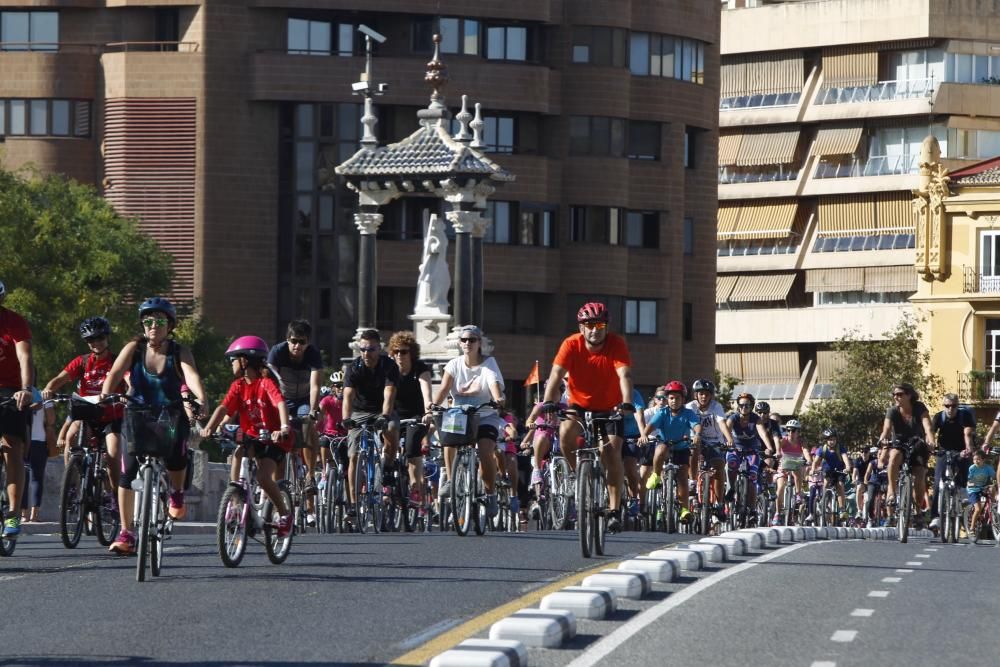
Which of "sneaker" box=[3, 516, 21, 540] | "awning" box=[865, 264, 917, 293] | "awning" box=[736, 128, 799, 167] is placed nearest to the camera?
"sneaker" box=[3, 516, 21, 540]

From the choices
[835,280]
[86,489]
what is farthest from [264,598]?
[835,280]

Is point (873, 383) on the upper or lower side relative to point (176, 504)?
upper

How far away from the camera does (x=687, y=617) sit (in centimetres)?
1419

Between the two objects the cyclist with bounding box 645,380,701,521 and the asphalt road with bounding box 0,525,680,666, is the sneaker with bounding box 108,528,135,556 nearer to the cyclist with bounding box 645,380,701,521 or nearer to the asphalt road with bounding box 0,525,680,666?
the asphalt road with bounding box 0,525,680,666

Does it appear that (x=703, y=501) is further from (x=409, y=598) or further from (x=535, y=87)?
(x=535, y=87)

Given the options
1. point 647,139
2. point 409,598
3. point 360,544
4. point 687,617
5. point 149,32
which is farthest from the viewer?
point 647,139

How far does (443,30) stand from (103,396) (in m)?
59.2

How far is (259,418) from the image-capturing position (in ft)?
58.4

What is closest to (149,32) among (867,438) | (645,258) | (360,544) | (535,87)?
(535,87)

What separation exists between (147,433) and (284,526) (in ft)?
5.51

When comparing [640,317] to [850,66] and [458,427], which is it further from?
[458,427]

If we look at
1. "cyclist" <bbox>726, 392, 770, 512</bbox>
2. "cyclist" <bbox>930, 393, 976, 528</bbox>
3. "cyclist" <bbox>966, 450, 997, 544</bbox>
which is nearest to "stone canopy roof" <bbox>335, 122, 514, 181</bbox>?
"cyclist" <bbox>966, 450, 997, 544</bbox>

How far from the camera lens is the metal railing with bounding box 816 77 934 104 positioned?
293 feet

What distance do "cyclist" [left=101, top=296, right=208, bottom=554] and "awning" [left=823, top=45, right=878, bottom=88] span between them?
75.4 m
